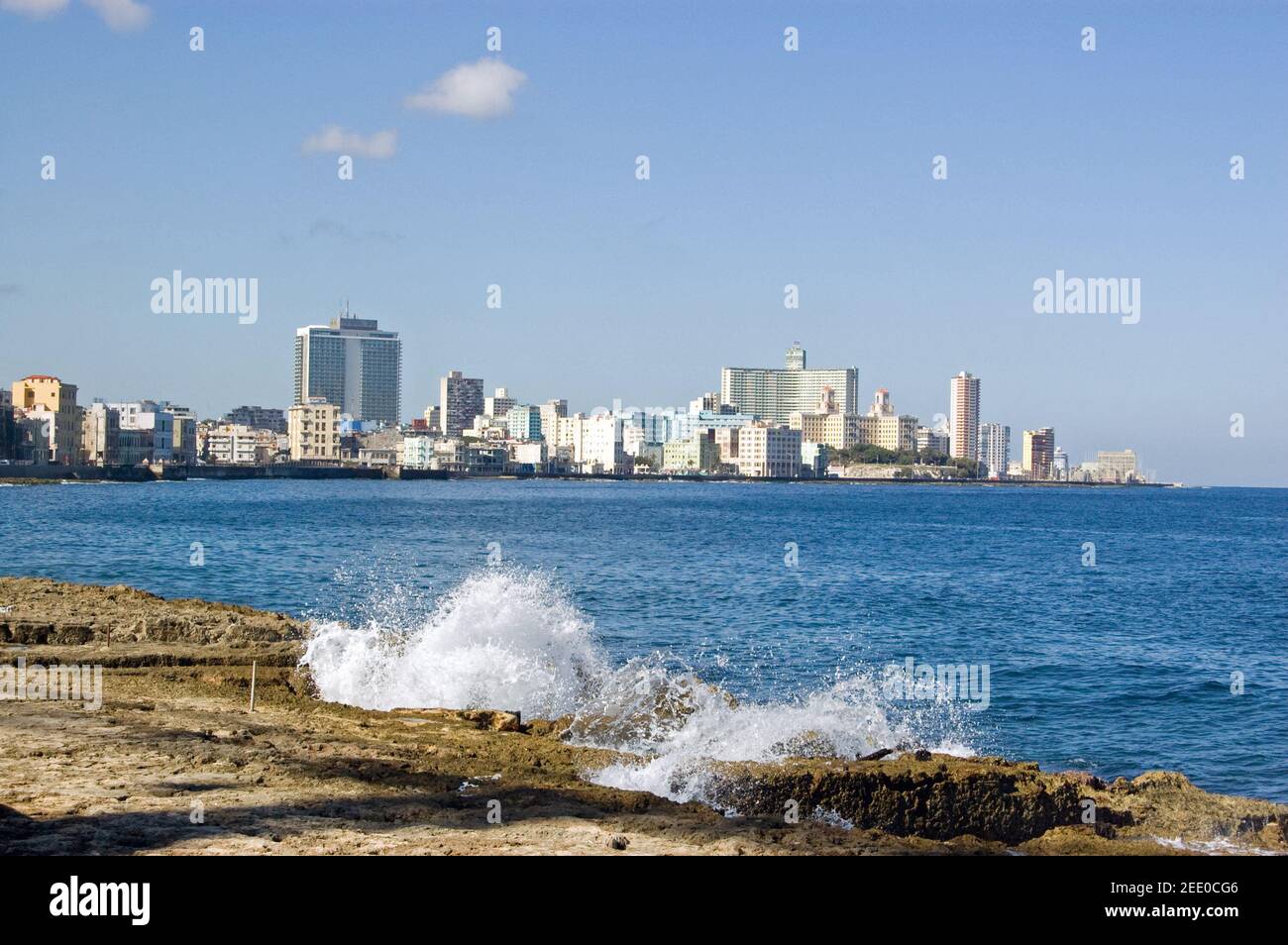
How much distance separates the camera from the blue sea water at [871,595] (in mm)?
19578

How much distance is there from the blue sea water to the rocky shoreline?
460 cm

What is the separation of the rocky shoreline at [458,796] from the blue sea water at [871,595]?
460 cm

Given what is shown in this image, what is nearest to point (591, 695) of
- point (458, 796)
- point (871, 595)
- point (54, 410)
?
point (458, 796)

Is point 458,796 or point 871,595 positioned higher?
point 458,796

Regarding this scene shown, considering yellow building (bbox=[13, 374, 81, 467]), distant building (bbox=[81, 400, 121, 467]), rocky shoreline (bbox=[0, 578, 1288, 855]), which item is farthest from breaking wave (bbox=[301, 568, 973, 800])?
distant building (bbox=[81, 400, 121, 467])

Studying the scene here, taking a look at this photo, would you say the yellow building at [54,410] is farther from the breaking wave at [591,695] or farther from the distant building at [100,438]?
the breaking wave at [591,695]

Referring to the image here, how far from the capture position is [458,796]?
10.4 metres

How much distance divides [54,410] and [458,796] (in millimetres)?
176779

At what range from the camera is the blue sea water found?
1958cm

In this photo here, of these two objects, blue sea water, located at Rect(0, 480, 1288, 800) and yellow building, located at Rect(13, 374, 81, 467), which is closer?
blue sea water, located at Rect(0, 480, 1288, 800)

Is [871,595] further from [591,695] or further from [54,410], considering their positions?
[54,410]

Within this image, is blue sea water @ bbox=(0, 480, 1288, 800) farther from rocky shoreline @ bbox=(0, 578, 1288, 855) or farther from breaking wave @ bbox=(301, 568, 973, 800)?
rocky shoreline @ bbox=(0, 578, 1288, 855)
